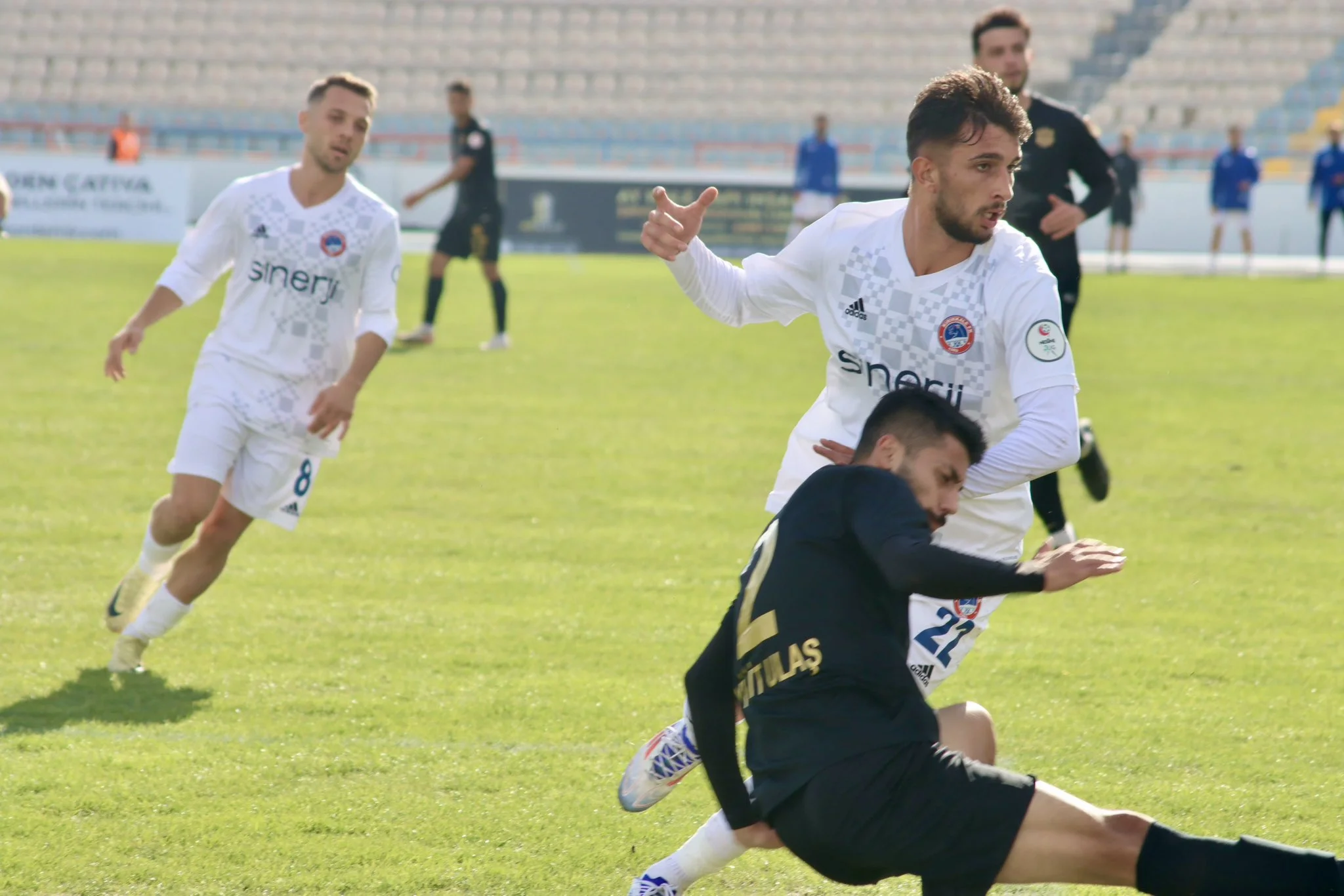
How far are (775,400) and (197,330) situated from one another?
6.62 m

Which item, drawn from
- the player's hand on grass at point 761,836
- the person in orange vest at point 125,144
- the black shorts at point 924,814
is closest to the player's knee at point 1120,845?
the black shorts at point 924,814

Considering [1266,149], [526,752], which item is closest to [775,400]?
[526,752]

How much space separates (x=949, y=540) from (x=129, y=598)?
3.05 m

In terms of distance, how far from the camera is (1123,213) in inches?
1017

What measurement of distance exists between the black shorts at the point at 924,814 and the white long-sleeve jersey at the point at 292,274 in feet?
10.2

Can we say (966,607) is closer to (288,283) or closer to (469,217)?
(288,283)

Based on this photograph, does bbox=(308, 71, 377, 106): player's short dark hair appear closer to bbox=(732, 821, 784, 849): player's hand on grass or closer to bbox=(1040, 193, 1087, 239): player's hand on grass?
bbox=(1040, 193, 1087, 239): player's hand on grass

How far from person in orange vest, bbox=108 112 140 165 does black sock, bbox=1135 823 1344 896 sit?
86.4 ft

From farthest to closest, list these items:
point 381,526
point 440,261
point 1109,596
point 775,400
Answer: point 440,261
point 775,400
point 381,526
point 1109,596

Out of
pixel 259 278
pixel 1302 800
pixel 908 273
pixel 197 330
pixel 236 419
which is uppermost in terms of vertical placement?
pixel 908 273

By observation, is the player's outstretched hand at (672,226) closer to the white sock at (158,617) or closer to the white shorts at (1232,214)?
the white sock at (158,617)

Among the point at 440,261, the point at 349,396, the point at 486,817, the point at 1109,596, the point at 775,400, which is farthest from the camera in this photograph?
the point at 440,261

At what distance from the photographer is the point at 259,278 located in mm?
5266

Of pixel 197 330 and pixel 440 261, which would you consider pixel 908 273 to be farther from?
pixel 197 330
